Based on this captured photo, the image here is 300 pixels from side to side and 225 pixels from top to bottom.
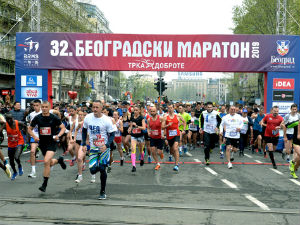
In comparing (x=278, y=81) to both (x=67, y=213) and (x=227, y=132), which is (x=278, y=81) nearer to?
(x=227, y=132)

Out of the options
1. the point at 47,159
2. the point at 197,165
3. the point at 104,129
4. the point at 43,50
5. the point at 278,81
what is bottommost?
the point at 197,165

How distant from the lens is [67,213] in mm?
5945

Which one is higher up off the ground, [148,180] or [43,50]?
[43,50]

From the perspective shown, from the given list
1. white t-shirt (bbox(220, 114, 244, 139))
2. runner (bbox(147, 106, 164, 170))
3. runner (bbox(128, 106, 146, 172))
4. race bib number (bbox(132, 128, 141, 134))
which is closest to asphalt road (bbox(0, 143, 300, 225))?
runner (bbox(147, 106, 164, 170))

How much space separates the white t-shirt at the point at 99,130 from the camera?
7301 millimetres

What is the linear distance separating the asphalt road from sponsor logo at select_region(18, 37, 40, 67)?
7.22 meters

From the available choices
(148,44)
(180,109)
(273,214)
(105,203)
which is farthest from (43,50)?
(273,214)

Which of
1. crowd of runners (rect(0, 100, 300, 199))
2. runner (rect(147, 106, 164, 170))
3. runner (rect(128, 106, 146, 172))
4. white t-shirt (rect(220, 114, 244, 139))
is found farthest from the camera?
white t-shirt (rect(220, 114, 244, 139))

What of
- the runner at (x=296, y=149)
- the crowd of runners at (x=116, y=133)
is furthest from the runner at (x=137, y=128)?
the runner at (x=296, y=149)

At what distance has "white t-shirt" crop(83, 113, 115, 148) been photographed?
7.30 meters

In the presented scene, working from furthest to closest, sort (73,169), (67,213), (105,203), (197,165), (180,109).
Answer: (180,109), (197,165), (73,169), (105,203), (67,213)

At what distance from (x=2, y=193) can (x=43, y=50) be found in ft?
32.8

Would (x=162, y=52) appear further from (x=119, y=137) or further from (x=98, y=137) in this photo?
(x=98, y=137)

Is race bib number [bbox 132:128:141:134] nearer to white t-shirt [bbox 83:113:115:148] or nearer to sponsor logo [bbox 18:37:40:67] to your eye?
white t-shirt [bbox 83:113:115:148]
